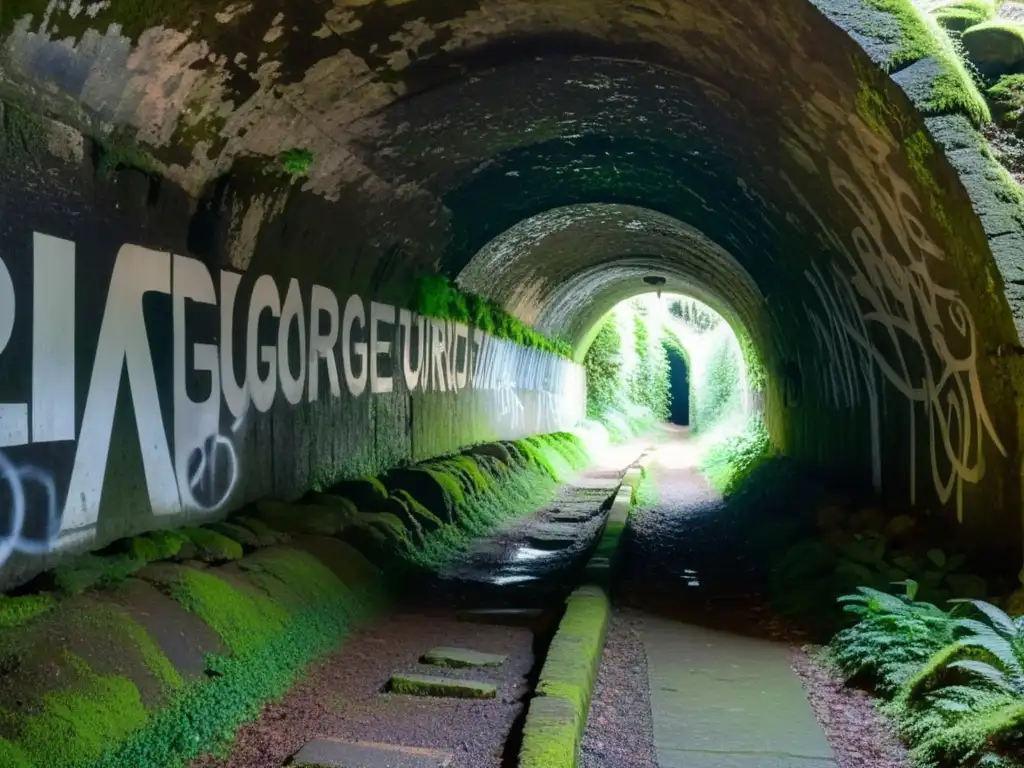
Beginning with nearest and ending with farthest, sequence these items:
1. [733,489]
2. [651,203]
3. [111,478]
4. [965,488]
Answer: [111,478] < [965,488] < [651,203] < [733,489]

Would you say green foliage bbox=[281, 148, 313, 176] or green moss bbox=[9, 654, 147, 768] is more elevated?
green foliage bbox=[281, 148, 313, 176]

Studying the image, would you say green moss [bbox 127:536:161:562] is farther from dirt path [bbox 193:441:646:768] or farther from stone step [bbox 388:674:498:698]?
stone step [bbox 388:674:498:698]

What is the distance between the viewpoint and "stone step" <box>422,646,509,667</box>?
17.9 ft

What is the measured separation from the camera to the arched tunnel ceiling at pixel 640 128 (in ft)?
14.7

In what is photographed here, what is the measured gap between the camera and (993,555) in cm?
535

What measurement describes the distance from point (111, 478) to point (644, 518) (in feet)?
27.0

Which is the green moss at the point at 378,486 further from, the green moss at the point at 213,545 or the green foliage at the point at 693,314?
the green foliage at the point at 693,314

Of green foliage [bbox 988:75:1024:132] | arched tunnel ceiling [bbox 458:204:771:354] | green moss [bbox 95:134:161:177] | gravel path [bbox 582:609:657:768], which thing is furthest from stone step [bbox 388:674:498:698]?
arched tunnel ceiling [bbox 458:204:771:354]

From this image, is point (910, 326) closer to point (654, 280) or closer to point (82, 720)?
point (82, 720)

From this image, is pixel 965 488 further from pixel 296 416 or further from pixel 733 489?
pixel 733 489

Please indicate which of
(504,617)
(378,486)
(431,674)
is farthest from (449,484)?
(431,674)

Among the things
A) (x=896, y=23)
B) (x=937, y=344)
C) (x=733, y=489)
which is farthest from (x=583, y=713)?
(x=733, y=489)

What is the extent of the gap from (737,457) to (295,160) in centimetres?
1231

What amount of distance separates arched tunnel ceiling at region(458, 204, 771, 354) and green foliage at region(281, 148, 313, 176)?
5146 millimetres
